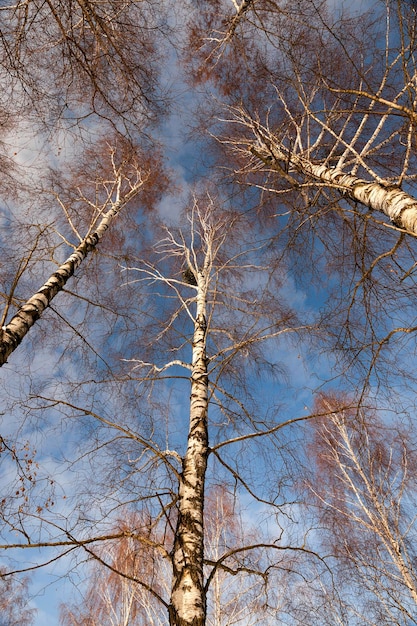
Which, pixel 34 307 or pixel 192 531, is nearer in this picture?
pixel 192 531

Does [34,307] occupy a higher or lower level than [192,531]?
higher

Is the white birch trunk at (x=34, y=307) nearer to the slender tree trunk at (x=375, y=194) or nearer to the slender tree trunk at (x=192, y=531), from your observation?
the slender tree trunk at (x=192, y=531)

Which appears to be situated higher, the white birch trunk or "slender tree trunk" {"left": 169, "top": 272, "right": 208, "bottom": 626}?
the white birch trunk

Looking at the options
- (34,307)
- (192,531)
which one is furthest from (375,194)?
(34,307)

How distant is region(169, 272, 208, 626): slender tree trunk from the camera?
206cm

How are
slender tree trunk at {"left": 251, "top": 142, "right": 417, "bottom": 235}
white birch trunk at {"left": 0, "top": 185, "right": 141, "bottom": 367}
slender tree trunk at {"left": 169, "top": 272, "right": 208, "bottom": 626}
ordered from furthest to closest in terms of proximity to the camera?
white birch trunk at {"left": 0, "top": 185, "right": 141, "bottom": 367} < slender tree trunk at {"left": 251, "top": 142, "right": 417, "bottom": 235} < slender tree trunk at {"left": 169, "top": 272, "right": 208, "bottom": 626}

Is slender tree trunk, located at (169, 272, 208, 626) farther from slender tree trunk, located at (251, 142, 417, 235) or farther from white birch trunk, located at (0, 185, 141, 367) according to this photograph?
slender tree trunk, located at (251, 142, 417, 235)

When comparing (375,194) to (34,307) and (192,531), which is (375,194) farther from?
(34,307)

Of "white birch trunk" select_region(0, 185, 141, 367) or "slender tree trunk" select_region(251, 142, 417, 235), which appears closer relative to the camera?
"slender tree trunk" select_region(251, 142, 417, 235)

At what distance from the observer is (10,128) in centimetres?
542

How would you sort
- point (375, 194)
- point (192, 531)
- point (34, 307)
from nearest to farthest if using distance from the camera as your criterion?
1. point (192, 531)
2. point (375, 194)
3. point (34, 307)

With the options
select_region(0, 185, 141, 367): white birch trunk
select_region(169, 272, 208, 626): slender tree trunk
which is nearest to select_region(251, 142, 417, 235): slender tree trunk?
select_region(169, 272, 208, 626): slender tree trunk

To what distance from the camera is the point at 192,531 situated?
7.75ft

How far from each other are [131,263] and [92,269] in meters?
0.68
